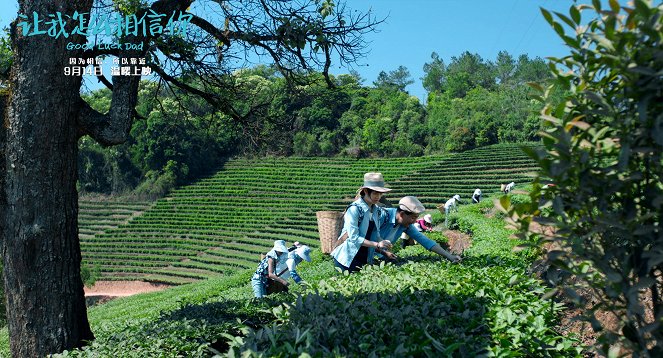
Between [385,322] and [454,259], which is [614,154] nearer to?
[385,322]

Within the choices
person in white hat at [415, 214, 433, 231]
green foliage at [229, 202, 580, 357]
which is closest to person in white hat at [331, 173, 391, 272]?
green foliage at [229, 202, 580, 357]

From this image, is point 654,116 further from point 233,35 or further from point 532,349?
point 233,35

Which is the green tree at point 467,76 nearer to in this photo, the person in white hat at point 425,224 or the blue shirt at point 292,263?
the person in white hat at point 425,224

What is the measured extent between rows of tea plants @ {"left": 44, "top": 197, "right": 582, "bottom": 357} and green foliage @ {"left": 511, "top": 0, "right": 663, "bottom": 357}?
411mm

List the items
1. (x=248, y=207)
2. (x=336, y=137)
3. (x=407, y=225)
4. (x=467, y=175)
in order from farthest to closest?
(x=336, y=137) < (x=248, y=207) < (x=467, y=175) < (x=407, y=225)

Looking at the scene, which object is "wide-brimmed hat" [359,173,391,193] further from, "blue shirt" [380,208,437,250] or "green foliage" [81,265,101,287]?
"green foliage" [81,265,101,287]

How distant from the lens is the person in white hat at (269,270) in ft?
21.2

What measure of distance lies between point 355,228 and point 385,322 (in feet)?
6.67

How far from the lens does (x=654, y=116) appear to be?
1828mm

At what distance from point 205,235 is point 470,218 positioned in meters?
30.6

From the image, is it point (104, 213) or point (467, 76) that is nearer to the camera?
point (104, 213)

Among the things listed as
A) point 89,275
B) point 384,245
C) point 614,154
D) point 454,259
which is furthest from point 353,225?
point 89,275

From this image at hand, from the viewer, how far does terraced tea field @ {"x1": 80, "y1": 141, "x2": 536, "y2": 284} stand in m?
36.1

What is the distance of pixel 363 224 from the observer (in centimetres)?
495
